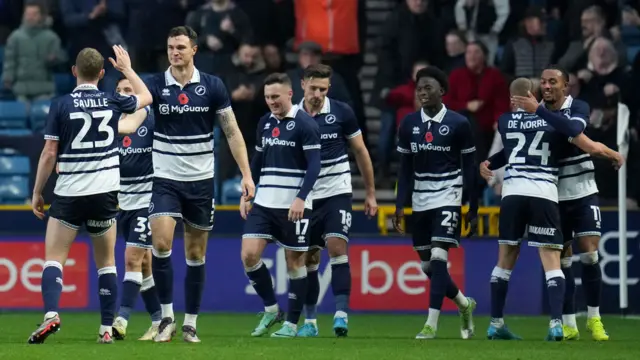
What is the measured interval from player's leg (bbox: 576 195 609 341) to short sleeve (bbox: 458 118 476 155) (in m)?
1.13

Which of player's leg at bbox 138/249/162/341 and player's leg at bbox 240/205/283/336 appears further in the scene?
player's leg at bbox 240/205/283/336

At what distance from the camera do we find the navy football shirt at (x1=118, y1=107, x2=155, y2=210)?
43.5ft

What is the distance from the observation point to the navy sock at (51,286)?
11.2 meters

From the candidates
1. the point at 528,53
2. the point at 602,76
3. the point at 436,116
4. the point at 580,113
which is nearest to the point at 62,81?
the point at 528,53

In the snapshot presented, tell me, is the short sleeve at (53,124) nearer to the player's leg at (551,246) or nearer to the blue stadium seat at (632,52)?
the player's leg at (551,246)

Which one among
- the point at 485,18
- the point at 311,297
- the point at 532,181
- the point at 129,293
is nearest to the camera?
the point at 129,293

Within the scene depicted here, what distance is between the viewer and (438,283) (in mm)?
13242

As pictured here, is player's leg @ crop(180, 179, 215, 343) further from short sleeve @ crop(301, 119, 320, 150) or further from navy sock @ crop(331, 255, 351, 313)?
navy sock @ crop(331, 255, 351, 313)

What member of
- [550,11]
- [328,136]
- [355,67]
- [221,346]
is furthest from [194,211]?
[550,11]

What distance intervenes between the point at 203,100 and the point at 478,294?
6.73 meters

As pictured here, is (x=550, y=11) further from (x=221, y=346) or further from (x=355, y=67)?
(x=221, y=346)

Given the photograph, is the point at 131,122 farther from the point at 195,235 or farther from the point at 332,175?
the point at 332,175

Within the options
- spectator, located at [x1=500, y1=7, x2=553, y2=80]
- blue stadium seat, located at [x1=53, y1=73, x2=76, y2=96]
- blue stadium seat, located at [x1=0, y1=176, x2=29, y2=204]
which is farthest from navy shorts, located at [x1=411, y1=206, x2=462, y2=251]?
blue stadium seat, located at [x1=53, y1=73, x2=76, y2=96]

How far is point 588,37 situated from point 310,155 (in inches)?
272
